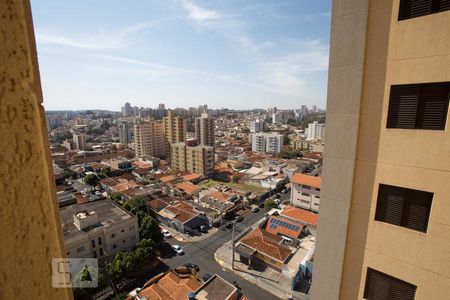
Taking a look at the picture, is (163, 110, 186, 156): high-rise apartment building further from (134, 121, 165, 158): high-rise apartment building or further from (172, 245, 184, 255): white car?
A: (172, 245, 184, 255): white car

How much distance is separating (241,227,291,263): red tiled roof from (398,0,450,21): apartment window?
13424 millimetres

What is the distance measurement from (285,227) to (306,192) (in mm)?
5360

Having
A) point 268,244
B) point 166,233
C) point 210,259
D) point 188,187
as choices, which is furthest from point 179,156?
point 268,244

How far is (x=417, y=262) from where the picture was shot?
230 cm

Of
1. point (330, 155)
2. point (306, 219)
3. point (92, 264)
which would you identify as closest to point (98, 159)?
point (92, 264)

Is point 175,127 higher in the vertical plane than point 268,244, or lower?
higher

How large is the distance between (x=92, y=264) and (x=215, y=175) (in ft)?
69.5

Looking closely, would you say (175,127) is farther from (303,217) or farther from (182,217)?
(303,217)

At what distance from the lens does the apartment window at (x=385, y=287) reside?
2.41m

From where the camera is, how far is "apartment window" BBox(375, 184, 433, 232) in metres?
2.23

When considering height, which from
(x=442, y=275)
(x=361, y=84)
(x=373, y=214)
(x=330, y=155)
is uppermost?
(x=361, y=84)

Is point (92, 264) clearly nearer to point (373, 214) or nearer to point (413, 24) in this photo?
point (373, 214)

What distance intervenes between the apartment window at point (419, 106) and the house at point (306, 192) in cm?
1956

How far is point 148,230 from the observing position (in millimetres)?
15352
